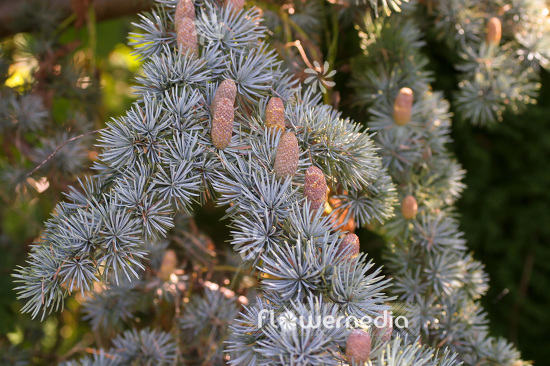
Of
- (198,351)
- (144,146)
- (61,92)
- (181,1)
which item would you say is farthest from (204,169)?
(61,92)

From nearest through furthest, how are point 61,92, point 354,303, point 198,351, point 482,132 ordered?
point 354,303 < point 198,351 < point 61,92 < point 482,132

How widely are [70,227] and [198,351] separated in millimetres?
297

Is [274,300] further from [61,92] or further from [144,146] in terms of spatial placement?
[61,92]

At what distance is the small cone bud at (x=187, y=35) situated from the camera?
0.39 m

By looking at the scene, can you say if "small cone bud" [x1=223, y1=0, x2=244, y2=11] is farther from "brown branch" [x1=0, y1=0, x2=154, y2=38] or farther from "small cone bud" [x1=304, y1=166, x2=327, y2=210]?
"brown branch" [x1=0, y1=0, x2=154, y2=38]

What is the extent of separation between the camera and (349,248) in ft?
1.12

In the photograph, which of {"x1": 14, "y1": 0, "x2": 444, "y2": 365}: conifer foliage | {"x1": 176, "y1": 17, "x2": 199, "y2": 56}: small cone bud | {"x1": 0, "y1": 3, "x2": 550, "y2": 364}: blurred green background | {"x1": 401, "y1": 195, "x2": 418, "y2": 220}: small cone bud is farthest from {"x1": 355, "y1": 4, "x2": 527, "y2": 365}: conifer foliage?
{"x1": 0, "y1": 3, "x2": 550, "y2": 364}: blurred green background

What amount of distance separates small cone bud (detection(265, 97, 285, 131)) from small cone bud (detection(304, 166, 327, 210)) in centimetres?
5

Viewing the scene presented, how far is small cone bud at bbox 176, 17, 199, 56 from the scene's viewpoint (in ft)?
1.28

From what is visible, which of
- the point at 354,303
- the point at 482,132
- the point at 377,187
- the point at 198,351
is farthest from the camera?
the point at 482,132

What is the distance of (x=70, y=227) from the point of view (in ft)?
1.08

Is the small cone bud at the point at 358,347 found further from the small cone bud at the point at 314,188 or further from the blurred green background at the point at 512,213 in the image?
the blurred green background at the point at 512,213

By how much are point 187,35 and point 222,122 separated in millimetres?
88

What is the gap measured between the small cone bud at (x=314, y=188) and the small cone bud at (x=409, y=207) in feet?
0.62
